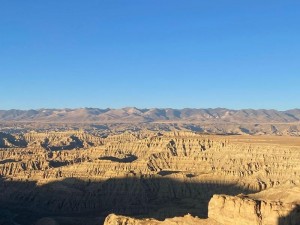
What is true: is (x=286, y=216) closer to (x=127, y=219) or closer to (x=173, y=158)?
(x=127, y=219)

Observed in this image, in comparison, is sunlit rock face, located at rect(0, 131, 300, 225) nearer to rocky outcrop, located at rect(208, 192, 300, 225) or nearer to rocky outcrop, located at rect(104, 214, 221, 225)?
rocky outcrop, located at rect(104, 214, 221, 225)

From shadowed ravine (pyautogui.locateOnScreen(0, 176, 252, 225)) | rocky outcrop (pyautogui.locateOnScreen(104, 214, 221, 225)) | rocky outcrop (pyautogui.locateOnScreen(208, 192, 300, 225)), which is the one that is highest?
rocky outcrop (pyautogui.locateOnScreen(208, 192, 300, 225))

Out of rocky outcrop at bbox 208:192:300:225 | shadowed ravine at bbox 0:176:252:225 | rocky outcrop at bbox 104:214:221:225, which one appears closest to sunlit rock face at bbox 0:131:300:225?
shadowed ravine at bbox 0:176:252:225

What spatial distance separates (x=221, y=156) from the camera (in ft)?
547

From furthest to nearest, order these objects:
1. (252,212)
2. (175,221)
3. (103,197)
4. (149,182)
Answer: (149,182) → (103,197) → (175,221) → (252,212)

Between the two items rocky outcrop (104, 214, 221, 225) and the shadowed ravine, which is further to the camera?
the shadowed ravine

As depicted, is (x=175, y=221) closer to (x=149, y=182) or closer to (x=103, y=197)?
(x=103, y=197)

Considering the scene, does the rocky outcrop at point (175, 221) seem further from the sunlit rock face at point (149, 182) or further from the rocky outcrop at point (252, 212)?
the sunlit rock face at point (149, 182)

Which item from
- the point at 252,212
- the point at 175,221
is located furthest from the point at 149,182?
the point at 252,212

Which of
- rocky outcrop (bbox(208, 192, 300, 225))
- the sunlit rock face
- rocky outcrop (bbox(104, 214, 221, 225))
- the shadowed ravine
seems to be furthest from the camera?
the shadowed ravine

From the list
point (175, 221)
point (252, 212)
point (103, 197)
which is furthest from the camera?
point (103, 197)

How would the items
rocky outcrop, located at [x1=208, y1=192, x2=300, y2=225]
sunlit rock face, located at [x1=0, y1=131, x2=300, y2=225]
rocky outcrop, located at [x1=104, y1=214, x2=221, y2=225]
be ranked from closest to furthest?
rocky outcrop, located at [x1=208, y1=192, x2=300, y2=225] → rocky outcrop, located at [x1=104, y1=214, x2=221, y2=225] → sunlit rock face, located at [x1=0, y1=131, x2=300, y2=225]

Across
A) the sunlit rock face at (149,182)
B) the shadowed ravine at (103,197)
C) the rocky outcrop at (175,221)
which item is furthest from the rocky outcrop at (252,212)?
the shadowed ravine at (103,197)

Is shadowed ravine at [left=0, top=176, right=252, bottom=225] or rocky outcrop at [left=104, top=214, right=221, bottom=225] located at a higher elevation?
rocky outcrop at [left=104, top=214, right=221, bottom=225]
